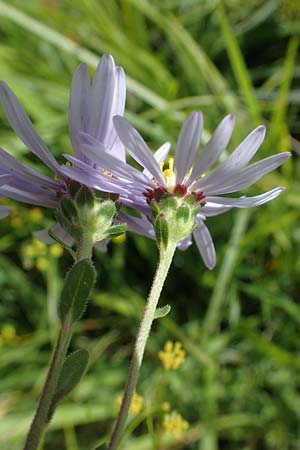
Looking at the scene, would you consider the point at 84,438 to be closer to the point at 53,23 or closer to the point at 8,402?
the point at 8,402

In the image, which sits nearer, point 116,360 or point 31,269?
point 116,360

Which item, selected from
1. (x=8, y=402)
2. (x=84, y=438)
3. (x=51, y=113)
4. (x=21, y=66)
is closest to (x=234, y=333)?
(x=84, y=438)

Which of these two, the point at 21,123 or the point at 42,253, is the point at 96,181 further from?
the point at 42,253

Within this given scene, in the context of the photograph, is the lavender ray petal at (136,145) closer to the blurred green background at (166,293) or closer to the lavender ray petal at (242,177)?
the lavender ray petal at (242,177)

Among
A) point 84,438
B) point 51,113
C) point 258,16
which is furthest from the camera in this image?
point 258,16

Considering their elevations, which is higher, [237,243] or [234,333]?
[237,243]

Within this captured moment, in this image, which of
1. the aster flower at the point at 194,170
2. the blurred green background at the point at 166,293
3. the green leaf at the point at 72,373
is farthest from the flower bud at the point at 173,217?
the blurred green background at the point at 166,293

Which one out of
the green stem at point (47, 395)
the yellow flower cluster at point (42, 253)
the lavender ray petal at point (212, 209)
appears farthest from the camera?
the yellow flower cluster at point (42, 253)
